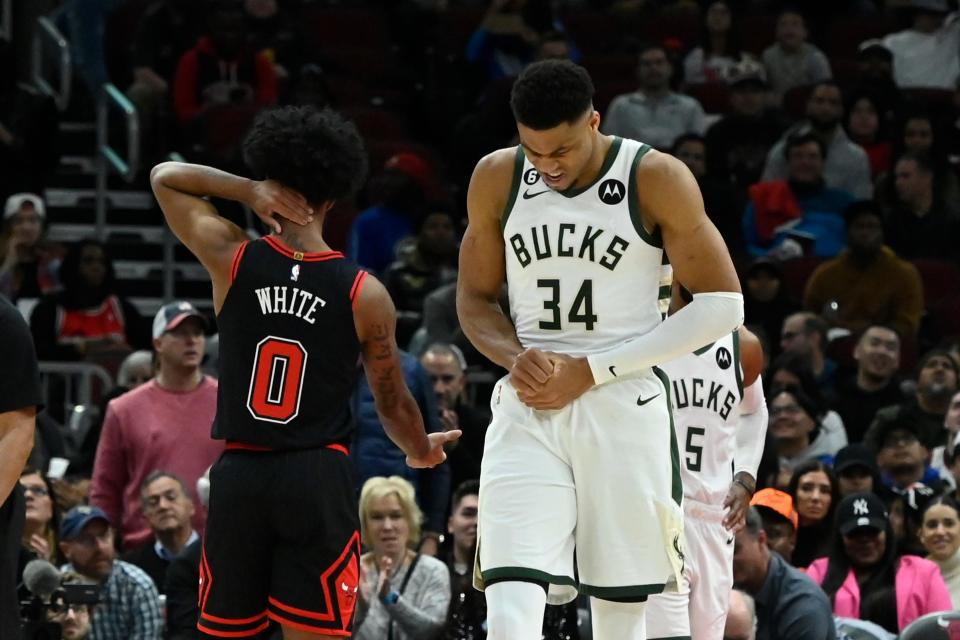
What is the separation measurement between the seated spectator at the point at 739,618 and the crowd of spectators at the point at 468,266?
14mm

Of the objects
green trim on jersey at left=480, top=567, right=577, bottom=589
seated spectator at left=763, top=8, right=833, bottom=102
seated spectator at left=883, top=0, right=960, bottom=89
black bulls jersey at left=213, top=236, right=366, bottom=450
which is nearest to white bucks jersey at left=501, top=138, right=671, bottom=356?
black bulls jersey at left=213, top=236, right=366, bottom=450

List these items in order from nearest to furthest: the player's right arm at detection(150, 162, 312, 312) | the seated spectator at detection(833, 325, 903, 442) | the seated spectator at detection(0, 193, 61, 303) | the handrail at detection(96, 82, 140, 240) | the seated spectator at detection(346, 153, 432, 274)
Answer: the player's right arm at detection(150, 162, 312, 312), the seated spectator at detection(833, 325, 903, 442), the seated spectator at detection(0, 193, 61, 303), the seated spectator at detection(346, 153, 432, 274), the handrail at detection(96, 82, 140, 240)

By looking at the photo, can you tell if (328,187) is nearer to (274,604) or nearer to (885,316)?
(274,604)

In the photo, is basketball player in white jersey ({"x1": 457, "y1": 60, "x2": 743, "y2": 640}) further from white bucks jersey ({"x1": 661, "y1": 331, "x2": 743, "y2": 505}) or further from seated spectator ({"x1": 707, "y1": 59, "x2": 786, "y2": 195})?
seated spectator ({"x1": 707, "y1": 59, "x2": 786, "y2": 195})

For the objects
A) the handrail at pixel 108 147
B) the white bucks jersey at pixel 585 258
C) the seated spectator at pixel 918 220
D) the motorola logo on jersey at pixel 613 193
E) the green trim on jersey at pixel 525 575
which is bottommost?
the green trim on jersey at pixel 525 575

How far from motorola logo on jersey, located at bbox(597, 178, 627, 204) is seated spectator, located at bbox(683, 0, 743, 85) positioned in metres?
10.9

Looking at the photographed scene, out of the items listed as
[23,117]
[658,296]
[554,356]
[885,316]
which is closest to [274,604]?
[554,356]

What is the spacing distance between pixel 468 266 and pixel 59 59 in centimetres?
1121

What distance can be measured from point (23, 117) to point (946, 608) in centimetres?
924

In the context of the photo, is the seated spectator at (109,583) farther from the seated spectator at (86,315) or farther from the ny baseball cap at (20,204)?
the ny baseball cap at (20,204)

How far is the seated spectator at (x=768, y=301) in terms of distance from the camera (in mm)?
12953

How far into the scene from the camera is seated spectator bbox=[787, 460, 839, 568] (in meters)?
10.2

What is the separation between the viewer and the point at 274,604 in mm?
5832

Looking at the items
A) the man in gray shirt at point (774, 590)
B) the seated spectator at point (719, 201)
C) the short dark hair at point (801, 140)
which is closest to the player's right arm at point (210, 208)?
the man in gray shirt at point (774, 590)
